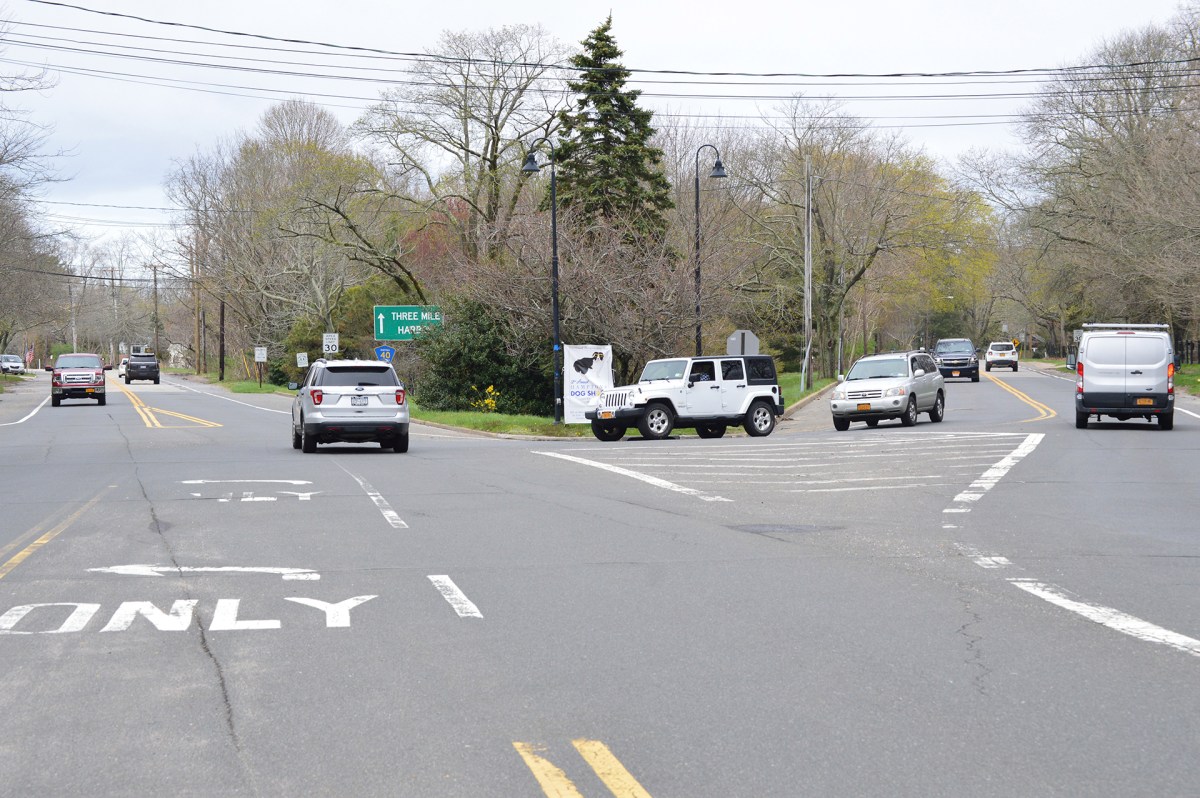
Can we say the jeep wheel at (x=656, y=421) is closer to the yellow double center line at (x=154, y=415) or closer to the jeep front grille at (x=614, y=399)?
the jeep front grille at (x=614, y=399)

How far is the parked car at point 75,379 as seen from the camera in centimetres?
5041

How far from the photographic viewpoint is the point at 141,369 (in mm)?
81062

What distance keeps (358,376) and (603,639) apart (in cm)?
1790

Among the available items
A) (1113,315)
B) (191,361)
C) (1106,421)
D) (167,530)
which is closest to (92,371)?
(1106,421)

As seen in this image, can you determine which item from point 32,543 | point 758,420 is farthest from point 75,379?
point 32,543

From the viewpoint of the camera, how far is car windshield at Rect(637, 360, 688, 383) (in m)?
31.1

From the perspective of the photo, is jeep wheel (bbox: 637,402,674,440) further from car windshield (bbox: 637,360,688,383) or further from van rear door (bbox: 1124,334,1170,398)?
van rear door (bbox: 1124,334,1170,398)

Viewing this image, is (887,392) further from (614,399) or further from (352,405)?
(352,405)

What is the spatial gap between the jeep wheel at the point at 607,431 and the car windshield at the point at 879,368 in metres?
6.04

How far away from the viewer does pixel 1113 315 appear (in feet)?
210

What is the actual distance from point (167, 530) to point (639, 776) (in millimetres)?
9057

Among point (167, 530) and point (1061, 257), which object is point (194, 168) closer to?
point (1061, 257)

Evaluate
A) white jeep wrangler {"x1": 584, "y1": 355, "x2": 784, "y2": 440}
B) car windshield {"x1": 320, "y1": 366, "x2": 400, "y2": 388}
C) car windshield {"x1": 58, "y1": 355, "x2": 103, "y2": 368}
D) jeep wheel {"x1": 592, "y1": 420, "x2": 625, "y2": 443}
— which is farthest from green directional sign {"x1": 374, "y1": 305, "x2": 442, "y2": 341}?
car windshield {"x1": 320, "y1": 366, "x2": 400, "y2": 388}

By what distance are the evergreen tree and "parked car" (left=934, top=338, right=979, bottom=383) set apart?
17839 millimetres
